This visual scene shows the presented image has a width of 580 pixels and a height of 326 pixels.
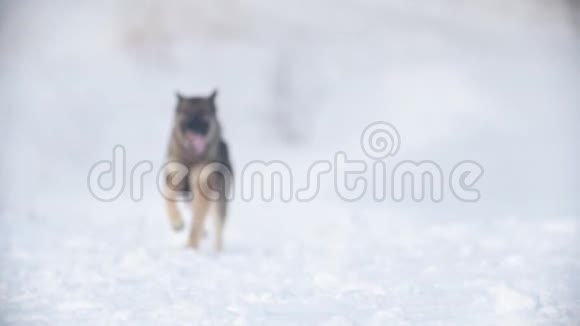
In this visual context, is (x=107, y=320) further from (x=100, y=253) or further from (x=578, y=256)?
(x=578, y=256)

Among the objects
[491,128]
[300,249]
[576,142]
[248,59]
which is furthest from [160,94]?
[300,249]

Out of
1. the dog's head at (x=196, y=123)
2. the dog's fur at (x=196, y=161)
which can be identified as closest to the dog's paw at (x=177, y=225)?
the dog's fur at (x=196, y=161)

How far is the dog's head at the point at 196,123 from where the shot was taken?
5.02m

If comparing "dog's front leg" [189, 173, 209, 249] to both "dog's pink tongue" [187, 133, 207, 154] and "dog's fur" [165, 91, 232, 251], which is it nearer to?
"dog's fur" [165, 91, 232, 251]

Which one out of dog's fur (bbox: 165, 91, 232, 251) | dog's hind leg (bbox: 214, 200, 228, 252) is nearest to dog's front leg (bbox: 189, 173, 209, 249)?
dog's fur (bbox: 165, 91, 232, 251)

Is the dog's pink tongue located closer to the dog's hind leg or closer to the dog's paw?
the dog's hind leg

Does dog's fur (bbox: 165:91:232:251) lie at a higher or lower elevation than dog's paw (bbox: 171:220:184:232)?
higher

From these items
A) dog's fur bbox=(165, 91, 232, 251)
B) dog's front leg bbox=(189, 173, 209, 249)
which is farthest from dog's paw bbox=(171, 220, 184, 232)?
dog's front leg bbox=(189, 173, 209, 249)

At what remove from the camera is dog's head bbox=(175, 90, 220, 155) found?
502cm

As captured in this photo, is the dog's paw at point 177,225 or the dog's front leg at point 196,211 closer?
the dog's front leg at point 196,211

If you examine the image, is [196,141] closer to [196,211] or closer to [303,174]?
[196,211]

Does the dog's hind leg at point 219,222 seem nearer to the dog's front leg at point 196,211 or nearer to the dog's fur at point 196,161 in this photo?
the dog's fur at point 196,161

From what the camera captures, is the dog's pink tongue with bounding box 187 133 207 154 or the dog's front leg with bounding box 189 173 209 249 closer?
the dog's pink tongue with bounding box 187 133 207 154

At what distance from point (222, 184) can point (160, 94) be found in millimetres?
7725
